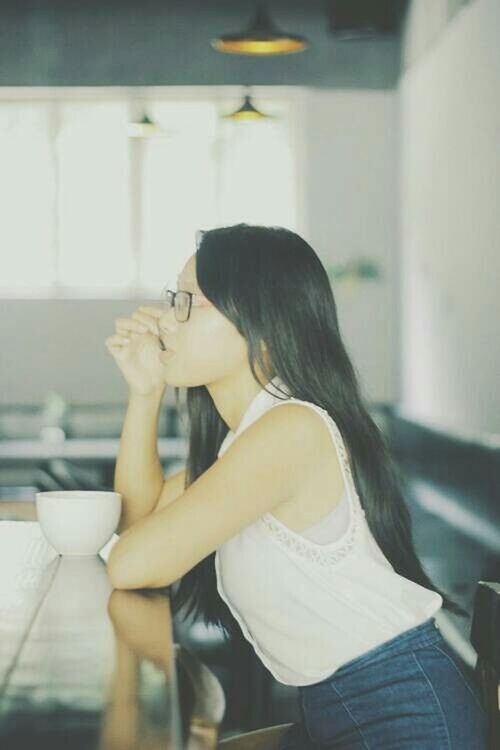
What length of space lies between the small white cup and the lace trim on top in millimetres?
315

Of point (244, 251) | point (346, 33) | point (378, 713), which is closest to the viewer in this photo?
point (378, 713)

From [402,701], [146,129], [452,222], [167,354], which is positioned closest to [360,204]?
[146,129]

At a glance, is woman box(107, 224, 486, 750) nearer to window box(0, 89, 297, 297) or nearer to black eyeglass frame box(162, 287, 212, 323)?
black eyeglass frame box(162, 287, 212, 323)

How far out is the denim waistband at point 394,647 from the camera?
4.91 feet

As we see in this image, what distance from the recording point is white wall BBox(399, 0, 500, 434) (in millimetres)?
5680

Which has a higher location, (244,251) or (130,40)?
(130,40)

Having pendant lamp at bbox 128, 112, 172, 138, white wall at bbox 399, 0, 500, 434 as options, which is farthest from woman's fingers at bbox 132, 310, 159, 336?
pendant lamp at bbox 128, 112, 172, 138

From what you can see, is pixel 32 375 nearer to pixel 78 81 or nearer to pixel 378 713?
pixel 78 81

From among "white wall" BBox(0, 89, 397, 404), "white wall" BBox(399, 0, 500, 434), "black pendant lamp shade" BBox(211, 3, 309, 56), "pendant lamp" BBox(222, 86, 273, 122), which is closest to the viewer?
"white wall" BBox(399, 0, 500, 434)

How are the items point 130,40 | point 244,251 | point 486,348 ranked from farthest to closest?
point 130,40
point 486,348
point 244,251

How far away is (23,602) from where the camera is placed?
4.86ft

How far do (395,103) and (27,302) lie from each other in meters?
3.10

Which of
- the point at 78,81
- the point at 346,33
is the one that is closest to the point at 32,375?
the point at 78,81

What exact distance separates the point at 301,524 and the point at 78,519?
1.27 ft
